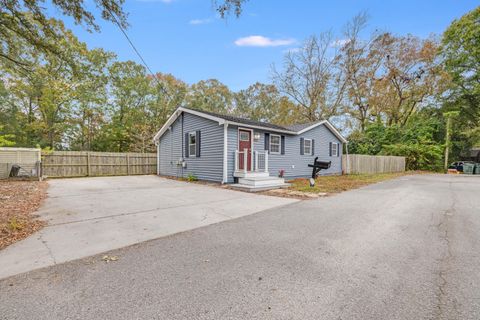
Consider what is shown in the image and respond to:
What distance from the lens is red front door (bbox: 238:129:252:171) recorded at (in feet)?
35.9

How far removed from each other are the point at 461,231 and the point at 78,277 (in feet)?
19.0

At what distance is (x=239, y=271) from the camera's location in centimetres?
258

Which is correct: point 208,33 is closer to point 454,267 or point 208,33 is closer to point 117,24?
point 117,24

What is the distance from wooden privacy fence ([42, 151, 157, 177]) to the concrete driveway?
22.4ft

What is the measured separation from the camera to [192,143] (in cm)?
1243

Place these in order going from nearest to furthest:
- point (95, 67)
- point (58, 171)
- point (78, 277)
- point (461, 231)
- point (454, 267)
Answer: point (78, 277)
point (454, 267)
point (461, 231)
point (58, 171)
point (95, 67)

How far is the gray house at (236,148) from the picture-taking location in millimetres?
10367

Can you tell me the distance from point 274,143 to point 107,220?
30.2 feet

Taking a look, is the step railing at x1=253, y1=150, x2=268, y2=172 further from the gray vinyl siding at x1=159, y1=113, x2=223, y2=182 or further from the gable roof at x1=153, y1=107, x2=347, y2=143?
the gray vinyl siding at x1=159, y1=113, x2=223, y2=182

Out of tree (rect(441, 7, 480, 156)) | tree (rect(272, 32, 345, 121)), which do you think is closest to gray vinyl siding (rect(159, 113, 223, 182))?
tree (rect(272, 32, 345, 121))

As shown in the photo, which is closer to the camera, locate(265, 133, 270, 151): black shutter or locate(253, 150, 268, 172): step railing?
locate(253, 150, 268, 172): step railing

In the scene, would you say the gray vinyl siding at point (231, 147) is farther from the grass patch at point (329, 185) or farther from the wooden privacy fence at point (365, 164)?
the wooden privacy fence at point (365, 164)

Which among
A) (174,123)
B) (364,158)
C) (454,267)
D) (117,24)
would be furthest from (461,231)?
(364,158)

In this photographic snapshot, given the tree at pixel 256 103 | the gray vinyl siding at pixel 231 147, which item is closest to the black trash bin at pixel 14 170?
the gray vinyl siding at pixel 231 147
